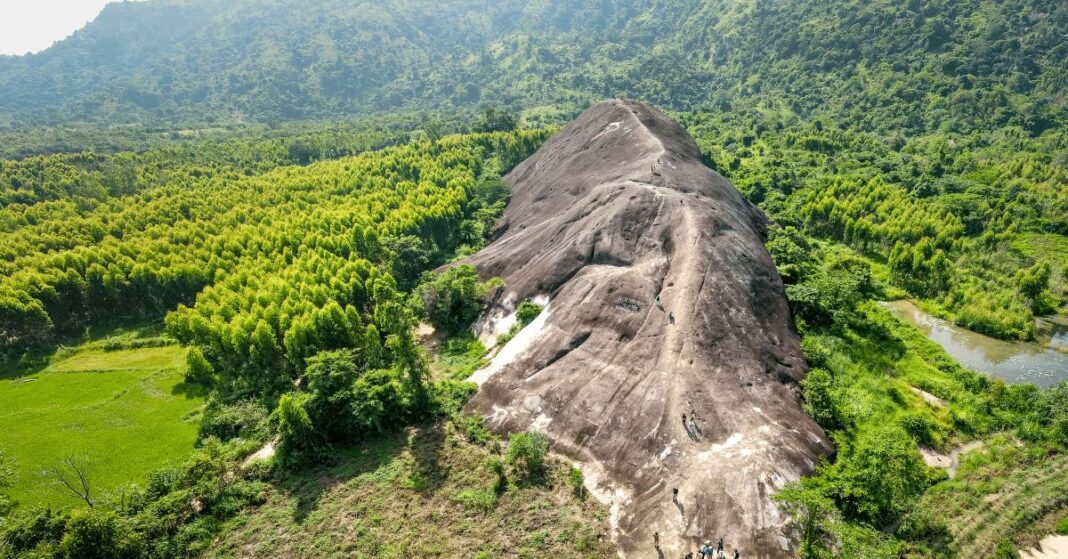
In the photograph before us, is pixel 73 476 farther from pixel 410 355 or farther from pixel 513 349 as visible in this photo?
pixel 513 349

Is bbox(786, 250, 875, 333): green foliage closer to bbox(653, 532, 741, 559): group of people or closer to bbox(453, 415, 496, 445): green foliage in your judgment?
bbox(653, 532, 741, 559): group of people

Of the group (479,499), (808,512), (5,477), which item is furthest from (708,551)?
(5,477)

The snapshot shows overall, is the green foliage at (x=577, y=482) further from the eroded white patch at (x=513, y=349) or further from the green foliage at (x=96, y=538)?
the green foliage at (x=96, y=538)

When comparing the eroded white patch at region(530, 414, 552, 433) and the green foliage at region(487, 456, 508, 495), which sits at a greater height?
the eroded white patch at region(530, 414, 552, 433)

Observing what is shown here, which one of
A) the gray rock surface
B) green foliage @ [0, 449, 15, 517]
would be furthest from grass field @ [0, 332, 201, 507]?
the gray rock surface

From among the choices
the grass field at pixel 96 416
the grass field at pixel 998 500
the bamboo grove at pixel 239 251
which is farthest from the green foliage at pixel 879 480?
the grass field at pixel 96 416

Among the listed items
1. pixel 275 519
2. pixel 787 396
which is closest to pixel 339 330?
pixel 275 519
